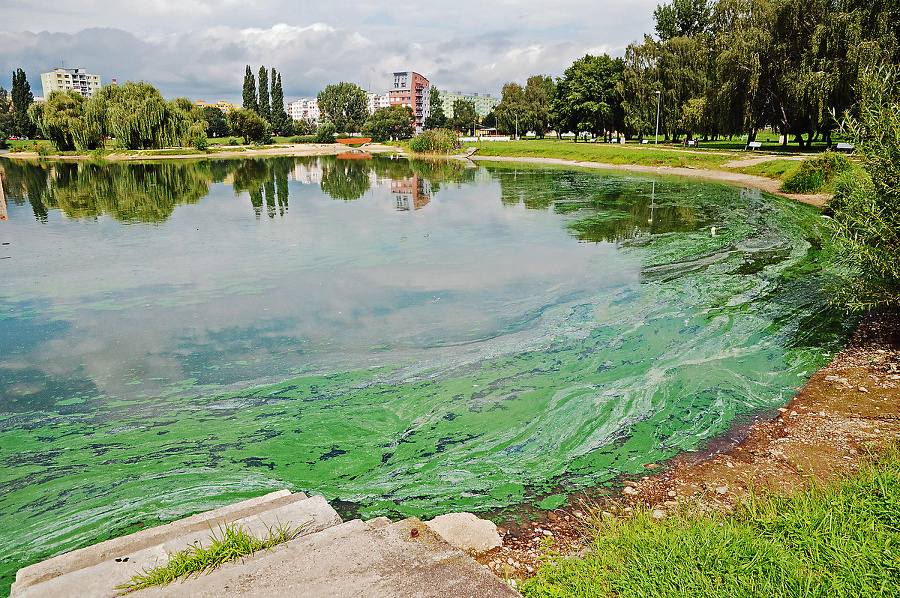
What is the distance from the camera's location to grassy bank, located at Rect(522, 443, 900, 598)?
3.55 meters

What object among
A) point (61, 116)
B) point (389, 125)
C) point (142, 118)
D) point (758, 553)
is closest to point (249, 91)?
point (389, 125)

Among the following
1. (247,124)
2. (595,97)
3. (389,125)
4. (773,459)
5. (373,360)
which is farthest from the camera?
(389,125)

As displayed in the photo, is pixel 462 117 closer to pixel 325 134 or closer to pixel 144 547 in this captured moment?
pixel 325 134

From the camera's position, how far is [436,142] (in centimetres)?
6525

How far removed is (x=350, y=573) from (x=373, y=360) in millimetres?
5224

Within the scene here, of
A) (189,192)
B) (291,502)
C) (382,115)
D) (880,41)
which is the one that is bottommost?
(291,502)

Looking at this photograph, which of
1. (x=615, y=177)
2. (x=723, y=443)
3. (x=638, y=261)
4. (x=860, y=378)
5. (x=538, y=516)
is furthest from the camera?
(x=615, y=177)

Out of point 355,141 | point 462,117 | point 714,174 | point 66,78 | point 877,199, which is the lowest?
point 877,199

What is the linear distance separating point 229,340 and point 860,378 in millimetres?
9259

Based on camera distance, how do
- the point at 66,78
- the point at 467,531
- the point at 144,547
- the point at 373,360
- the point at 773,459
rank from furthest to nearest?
the point at 66,78
the point at 373,360
the point at 773,459
the point at 467,531
the point at 144,547

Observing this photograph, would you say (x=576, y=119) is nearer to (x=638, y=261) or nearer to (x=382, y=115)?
(x=382, y=115)

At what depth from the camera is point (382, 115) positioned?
102m

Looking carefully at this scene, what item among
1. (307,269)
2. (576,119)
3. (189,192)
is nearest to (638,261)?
(307,269)

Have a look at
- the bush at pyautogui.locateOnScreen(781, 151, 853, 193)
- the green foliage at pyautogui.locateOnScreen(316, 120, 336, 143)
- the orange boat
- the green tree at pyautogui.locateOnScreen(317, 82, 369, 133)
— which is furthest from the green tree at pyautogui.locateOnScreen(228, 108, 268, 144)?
the bush at pyautogui.locateOnScreen(781, 151, 853, 193)
